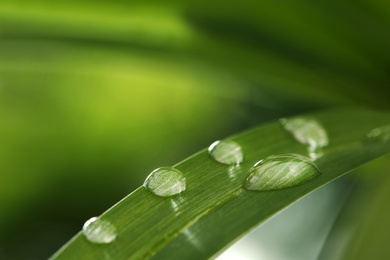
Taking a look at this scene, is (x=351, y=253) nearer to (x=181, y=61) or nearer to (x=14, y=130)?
(x=181, y=61)

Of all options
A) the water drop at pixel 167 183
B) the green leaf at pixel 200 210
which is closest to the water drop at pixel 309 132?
the green leaf at pixel 200 210

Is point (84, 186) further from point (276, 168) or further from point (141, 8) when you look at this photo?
point (276, 168)

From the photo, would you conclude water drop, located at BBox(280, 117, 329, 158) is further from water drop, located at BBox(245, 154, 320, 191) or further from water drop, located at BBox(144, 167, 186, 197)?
water drop, located at BBox(144, 167, 186, 197)

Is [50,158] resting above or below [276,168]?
above

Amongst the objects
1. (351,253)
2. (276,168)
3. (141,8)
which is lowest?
(351,253)

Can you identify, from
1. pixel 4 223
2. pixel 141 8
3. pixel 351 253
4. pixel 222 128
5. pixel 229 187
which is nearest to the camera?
pixel 229 187

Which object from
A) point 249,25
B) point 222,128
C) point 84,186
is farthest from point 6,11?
point 222,128

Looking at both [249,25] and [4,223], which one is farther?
[4,223]

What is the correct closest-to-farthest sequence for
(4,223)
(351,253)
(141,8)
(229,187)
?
1. (229,187)
2. (351,253)
3. (141,8)
4. (4,223)
